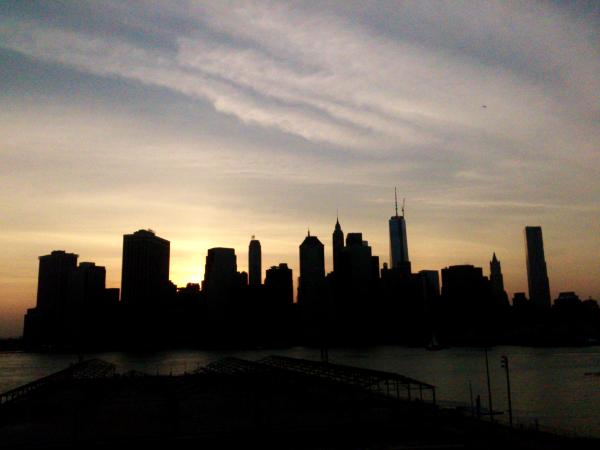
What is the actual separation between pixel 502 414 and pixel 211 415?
4310 cm

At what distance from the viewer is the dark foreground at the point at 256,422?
1774 inches

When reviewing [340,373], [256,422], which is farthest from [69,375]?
[256,422]

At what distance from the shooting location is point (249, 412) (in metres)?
60.5

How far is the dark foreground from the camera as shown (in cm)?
4506

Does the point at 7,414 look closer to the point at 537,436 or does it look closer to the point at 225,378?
the point at 225,378

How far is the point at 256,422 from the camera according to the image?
173 ft

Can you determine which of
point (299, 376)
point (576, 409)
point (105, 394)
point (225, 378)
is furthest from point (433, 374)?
point (105, 394)

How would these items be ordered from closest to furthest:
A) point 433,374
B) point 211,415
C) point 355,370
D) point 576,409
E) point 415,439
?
point 415,439, point 211,415, point 355,370, point 576,409, point 433,374

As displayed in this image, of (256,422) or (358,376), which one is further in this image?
(358,376)

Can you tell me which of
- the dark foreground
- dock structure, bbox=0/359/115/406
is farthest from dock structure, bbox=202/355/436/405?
dock structure, bbox=0/359/115/406

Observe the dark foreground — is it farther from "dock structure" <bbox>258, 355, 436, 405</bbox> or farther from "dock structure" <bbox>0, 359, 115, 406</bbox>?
"dock structure" <bbox>0, 359, 115, 406</bbox>

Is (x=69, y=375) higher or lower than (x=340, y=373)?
lower

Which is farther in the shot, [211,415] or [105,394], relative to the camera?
[105,394]

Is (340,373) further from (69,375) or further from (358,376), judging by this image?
(69,375)
